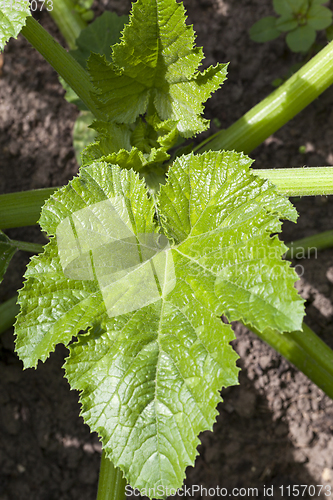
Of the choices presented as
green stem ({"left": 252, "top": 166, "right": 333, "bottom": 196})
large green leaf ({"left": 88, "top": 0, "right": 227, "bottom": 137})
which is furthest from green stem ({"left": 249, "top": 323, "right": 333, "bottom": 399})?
large green leaf ({"left": 88, "top": 0, "right": 227, "bottom": 137})

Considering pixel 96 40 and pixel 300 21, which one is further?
pixel 300 21

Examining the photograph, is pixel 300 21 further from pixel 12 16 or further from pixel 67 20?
pixel 12 16

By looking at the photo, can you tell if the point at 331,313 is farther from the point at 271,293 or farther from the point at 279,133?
the point at 271,293

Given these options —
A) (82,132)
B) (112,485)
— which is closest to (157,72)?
(82,132)

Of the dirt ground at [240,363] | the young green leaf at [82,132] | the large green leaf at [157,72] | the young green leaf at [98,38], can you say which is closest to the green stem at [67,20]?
the young green leaf at [98,38]

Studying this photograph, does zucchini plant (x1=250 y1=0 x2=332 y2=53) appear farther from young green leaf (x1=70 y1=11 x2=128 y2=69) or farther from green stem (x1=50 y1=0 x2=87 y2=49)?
green stem (x1=50 y1=0 x2=87 y2=49)
